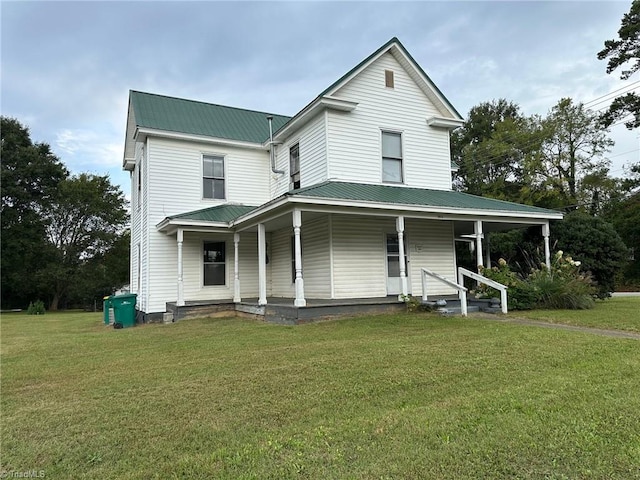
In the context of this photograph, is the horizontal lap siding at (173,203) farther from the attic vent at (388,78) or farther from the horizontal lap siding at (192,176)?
the attic vent at (388,78)

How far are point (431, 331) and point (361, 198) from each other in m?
4.00

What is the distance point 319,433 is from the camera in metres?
3.57

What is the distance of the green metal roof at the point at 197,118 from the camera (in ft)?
49.5

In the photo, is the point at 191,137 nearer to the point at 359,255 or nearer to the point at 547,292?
the point at 359,255

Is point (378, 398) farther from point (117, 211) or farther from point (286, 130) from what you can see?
point (117, 211)

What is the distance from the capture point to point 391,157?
45.9ft

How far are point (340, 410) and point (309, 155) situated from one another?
10.7 meters

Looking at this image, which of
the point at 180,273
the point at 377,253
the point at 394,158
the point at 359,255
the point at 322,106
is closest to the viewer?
the point at 359,255

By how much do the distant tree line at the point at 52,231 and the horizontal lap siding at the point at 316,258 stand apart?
2400 centimetres

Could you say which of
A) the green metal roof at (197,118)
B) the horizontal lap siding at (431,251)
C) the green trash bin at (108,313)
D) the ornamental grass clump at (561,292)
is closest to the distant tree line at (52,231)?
the green trash bin at (108,313)

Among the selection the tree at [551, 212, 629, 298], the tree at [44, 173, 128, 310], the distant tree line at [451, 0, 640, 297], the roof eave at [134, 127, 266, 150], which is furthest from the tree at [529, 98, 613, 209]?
the tree at [44, 173, 128, 310]

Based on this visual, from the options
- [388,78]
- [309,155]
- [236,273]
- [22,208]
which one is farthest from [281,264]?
[22,208]

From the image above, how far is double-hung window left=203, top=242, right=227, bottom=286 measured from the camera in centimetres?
1483

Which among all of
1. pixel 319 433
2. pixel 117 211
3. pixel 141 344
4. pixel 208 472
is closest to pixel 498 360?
pixel 319 433
